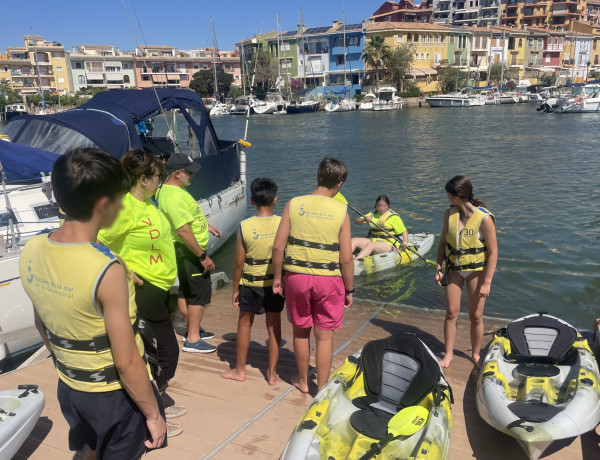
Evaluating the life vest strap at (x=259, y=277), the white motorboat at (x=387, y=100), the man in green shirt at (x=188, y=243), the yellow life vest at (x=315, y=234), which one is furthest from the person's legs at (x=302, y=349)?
the white motorboat at (x=387, y=100)

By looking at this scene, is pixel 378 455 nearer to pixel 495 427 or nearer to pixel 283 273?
pixel 495 427

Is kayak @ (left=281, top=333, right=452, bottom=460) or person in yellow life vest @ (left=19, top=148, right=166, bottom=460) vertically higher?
person in yellow life vest @ (left=19, top=148, right=166, bottom=460)

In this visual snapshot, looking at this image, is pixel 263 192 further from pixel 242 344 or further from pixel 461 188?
pixel 461 188

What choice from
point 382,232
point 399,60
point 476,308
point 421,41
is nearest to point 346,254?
point 476,308

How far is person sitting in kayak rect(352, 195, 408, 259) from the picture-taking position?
9438 millimetres

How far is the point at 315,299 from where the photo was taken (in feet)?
12.9

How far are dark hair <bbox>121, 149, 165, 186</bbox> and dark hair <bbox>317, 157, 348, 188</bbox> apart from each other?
1.29m

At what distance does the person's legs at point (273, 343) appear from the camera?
14.4 feet

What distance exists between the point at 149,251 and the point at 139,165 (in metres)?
0.67

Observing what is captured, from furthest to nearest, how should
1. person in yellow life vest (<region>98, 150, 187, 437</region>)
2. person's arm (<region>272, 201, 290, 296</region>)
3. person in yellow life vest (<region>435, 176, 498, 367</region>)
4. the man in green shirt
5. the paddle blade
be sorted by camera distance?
person in yellow life vest (<region>435, 176, 498, 367</region>), the man in green shirt, person's arm (<region>272, 201, 290, 296</region>), person in yellow life vest (<region>98, 150, 187, 437</region>), the paddle blade

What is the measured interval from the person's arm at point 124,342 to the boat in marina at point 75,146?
15.2ft

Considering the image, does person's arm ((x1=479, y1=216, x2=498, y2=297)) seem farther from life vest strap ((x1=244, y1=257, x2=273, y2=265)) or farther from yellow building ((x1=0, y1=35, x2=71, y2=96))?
yellow building ((x1=0, y1=35, x2=71, y2=96))

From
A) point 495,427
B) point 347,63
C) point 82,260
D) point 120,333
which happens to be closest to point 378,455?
point 495,427

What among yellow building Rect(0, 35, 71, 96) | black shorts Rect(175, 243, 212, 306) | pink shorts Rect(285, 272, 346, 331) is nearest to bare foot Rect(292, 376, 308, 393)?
pink shorts Rect(285, 272, 346, 331)
